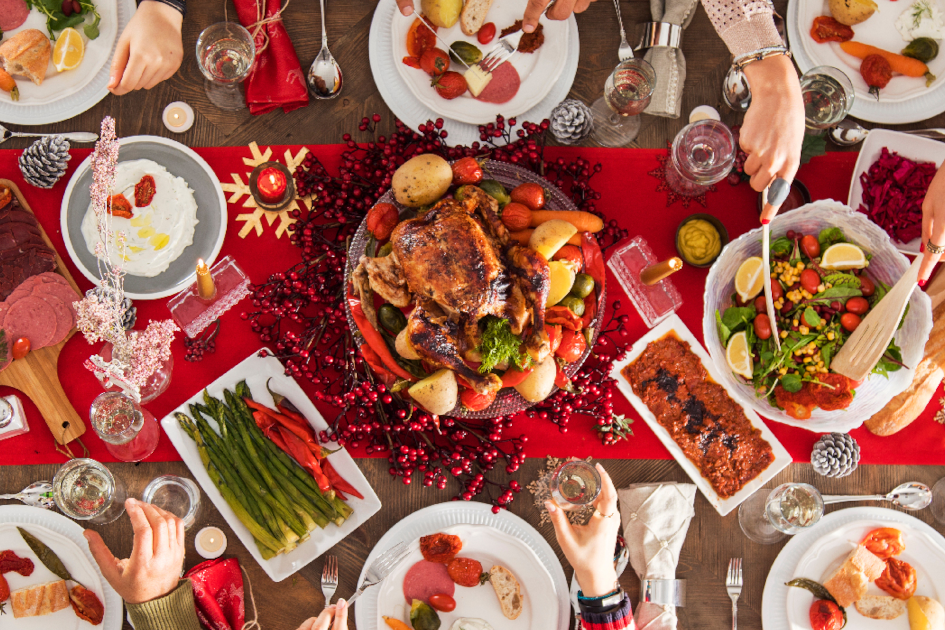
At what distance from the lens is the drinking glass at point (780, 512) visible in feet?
8.00

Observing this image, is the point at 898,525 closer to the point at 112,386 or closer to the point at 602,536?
the point at 602,536

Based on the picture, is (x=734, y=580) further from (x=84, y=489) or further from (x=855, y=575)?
(x=84, y=489)

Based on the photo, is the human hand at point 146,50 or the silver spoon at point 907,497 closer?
the human hand at point 146,50

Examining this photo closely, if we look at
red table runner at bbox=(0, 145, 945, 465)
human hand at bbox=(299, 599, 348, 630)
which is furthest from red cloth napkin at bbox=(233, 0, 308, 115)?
human hand at bbox=(299, 599, 348, 630)

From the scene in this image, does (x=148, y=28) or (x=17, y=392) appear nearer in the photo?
(x=148, y=28)

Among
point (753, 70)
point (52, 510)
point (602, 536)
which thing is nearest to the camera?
point (753, 70)

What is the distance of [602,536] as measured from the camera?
7.41 feet

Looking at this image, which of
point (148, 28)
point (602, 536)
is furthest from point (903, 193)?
point (148, 28)

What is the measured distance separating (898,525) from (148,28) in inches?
136

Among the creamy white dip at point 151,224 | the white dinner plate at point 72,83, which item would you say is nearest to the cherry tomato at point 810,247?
the creamy white dip at point 151,224

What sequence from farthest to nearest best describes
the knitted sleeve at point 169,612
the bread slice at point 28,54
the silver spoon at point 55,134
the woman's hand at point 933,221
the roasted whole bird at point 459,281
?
the silver spoon at point 55,134
the bread slice at point 28,54
the knitted sleeve at point 169,612
the woman's hand at point 933,221
the roasted whole bird at point 459,281

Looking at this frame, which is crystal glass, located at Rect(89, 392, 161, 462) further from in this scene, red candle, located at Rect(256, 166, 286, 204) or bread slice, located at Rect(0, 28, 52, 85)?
bread slice, located at Rect(0, 28, 52, 85)

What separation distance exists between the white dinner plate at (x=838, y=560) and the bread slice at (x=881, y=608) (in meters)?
0.03

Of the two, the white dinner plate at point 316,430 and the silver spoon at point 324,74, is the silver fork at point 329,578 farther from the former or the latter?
the silver spoon at point 324,74
